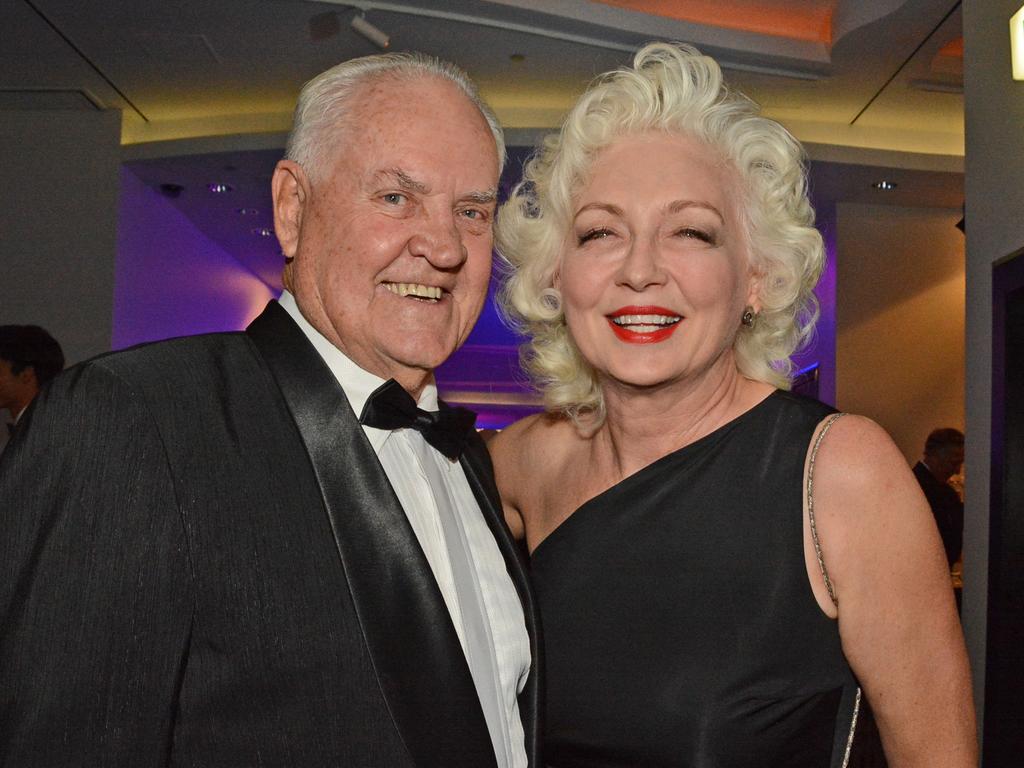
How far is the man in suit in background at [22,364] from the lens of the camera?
4.08 metres

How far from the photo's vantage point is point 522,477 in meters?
2.12

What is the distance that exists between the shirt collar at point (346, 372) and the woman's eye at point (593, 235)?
653 mm

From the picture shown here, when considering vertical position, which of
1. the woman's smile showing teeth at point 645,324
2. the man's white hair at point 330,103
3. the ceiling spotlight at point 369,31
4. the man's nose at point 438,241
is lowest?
the woman's smile showing teeth at point 645,324

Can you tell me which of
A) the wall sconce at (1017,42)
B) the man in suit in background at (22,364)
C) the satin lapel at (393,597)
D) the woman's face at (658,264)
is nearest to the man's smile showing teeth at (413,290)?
the satin lapel at (393,597)

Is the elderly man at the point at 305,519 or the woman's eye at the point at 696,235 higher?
the woman's eye at the point at 696,235

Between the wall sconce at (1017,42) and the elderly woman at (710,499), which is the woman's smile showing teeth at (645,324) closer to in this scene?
the elderly woman at (710,499)

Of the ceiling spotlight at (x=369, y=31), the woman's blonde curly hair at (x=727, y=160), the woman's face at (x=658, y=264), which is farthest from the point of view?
the ceiling spotlight at (x=369, y=31)

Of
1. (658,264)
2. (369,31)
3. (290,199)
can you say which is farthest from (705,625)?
(369,31)

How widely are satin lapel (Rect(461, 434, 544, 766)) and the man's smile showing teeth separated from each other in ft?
1.13

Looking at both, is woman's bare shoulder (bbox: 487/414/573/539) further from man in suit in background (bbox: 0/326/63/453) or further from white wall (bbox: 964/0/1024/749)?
man in suit in background (bbox: 0/326/63/453)

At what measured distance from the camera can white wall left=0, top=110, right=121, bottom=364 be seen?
703 cm

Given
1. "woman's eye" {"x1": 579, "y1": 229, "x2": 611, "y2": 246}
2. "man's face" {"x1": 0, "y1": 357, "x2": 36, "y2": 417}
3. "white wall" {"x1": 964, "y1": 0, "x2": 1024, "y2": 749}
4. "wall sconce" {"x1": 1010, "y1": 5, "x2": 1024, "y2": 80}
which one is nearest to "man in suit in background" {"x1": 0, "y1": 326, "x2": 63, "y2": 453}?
"man's face" {"x1": 0, "y1": 357, "x2": 36, "y2": 417}

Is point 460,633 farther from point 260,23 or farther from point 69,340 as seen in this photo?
point 69,340

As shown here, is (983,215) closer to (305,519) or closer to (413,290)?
(413,290)
